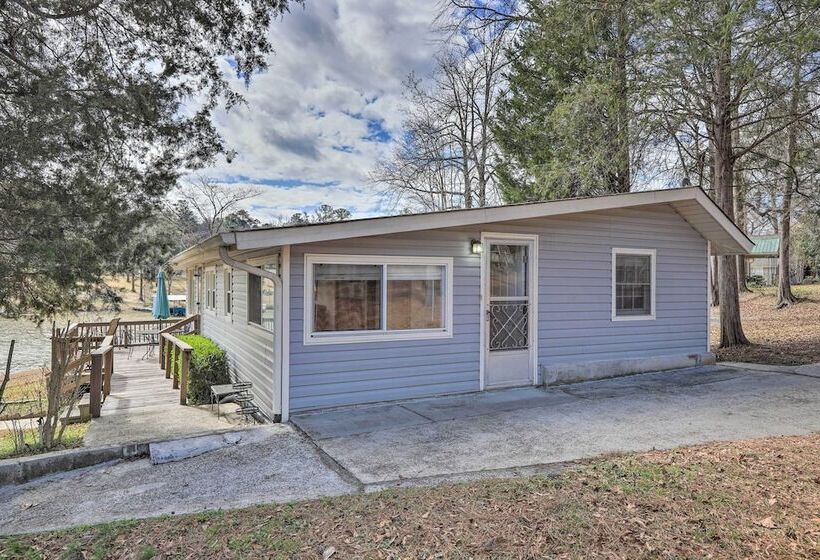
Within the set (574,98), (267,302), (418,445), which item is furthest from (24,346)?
(574,98)

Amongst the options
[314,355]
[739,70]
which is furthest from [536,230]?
[739,70]

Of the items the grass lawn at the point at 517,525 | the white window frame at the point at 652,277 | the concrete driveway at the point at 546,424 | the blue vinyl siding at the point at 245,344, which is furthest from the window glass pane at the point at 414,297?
the white window frame at the point at 652,277

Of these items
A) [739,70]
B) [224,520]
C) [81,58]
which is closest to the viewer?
[224,520]

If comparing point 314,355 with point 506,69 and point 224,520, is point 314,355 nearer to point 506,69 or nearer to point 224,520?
→ point 224,520

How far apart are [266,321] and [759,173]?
13.0 metres

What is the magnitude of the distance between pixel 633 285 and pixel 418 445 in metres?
5.15

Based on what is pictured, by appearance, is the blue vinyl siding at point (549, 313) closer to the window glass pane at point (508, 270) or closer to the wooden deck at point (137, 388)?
the window glass pane at point (508, 270)

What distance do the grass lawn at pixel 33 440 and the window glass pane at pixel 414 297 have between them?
3590 millimetres

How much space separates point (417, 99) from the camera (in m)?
21.5

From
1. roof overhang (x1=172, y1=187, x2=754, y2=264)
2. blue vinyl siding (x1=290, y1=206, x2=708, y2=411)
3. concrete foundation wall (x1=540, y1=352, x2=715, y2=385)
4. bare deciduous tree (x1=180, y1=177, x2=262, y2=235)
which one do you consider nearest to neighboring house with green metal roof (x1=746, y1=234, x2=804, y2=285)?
roof overhang (x1=172, y1=187, x2=754, y2=264)

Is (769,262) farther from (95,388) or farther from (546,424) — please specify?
(95,388)

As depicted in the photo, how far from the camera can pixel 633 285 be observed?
8.18 meters

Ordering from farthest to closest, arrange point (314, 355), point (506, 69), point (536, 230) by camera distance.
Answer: point (506, 69) < point (536, 230) < point (314, 355)

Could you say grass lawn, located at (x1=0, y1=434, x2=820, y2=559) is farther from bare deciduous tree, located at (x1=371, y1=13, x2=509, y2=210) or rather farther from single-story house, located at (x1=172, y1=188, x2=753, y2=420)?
bare deciduous tree, located at (x1=371, y1=13, x2=509, y2=210)
